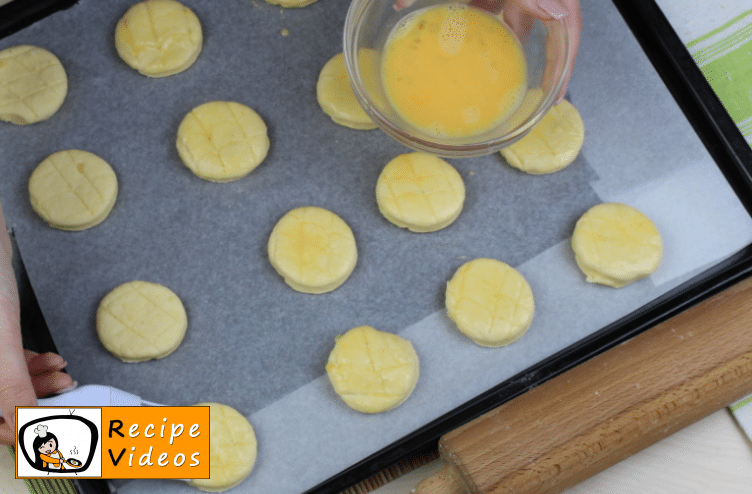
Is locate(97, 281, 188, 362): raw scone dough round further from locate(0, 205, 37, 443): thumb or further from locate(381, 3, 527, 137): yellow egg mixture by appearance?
locate(381, 3, 527, 137): yellow egg mixture

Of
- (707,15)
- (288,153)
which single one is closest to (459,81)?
(288,153)

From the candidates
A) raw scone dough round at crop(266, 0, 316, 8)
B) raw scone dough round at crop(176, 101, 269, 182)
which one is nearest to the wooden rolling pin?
raw scone dough round at crop(176, 101, 269, 182)

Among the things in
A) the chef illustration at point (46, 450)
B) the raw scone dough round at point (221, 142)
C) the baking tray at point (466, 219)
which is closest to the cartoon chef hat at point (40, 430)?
the chef illustration at point (46, 450)

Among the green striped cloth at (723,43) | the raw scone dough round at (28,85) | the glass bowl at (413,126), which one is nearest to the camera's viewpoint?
the glass bowl at (413,126)

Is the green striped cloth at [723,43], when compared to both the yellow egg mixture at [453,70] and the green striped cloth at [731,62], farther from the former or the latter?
the yellow egg mixture at [453,70]

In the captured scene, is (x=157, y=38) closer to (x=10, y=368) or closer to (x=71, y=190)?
(x=71, y=190)

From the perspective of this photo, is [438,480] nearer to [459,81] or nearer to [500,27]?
[459,81]
